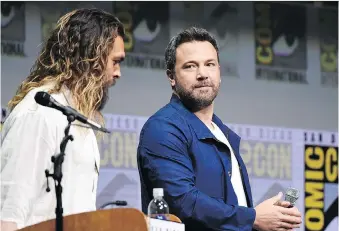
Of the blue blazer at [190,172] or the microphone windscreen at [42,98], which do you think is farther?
the blue blazer at [190,172]

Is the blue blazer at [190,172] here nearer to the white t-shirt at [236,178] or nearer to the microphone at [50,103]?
the white t-shirt at [236,178]

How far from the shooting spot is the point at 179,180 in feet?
13.8

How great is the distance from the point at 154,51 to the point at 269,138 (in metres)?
1.17

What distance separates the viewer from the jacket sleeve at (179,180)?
13.8 ft

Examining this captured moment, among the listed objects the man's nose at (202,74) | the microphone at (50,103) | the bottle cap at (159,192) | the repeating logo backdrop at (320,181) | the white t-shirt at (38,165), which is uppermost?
the man's nose at (202,74)

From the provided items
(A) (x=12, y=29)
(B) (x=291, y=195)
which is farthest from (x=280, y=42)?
(B) (x=291, y=195)

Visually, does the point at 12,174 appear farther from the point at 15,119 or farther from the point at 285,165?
the point at 285,165

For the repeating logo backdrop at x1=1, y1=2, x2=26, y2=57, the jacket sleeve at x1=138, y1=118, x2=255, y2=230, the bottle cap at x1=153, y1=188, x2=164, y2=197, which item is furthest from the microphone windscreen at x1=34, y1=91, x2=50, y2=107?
the repeating logo backdrop at x1=1, y1=2, x2=26, y2=57

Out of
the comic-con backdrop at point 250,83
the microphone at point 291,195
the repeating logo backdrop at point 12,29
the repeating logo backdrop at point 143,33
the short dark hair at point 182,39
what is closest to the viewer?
the microphone at point 291,195

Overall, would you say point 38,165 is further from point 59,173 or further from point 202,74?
point 202,74

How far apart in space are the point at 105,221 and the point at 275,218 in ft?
3.87

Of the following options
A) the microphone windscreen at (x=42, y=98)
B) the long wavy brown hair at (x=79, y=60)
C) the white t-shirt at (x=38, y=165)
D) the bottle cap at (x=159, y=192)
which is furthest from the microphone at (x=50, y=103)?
the bottle cap at (x=159, y=192)

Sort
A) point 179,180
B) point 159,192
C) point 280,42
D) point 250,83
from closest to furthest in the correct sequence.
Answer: point 159,192, point 179,180, point 250,83, point 280,42

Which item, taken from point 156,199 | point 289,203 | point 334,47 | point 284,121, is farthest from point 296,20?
point 156,199
